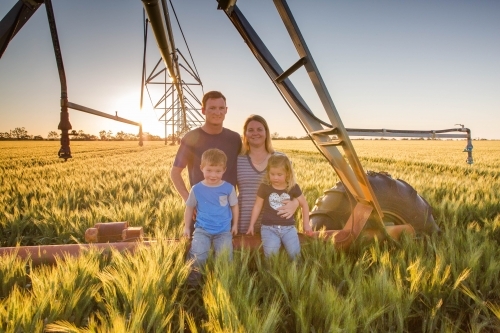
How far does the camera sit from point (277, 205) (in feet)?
8.22

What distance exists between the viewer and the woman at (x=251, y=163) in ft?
9.12

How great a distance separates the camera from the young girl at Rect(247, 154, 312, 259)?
230 centimetres

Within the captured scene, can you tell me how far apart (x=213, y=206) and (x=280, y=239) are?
23.3 inches

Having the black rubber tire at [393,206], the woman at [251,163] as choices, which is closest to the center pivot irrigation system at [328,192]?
the black rubber tire at [393,206]

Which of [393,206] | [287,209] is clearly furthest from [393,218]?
[287,209]

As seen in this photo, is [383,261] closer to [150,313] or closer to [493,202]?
[150,313]

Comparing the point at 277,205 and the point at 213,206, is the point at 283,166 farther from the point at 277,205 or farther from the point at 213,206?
the point at 213,206

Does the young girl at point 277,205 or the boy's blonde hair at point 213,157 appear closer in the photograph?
the young girl at point 277,205

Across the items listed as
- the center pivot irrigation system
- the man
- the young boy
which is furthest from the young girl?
the man

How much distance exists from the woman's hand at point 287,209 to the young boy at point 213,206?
40 centimetres

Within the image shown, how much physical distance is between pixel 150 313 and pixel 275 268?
0.70 meters

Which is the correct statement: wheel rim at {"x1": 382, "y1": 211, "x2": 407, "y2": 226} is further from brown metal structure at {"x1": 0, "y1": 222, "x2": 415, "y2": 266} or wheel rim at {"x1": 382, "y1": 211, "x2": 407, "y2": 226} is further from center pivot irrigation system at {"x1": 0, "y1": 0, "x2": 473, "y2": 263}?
brown metal structure at {"x1": 0, "y1": 222, "x2": 415, "y2": 266}

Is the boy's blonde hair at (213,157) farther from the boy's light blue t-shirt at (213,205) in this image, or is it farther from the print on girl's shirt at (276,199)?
the print on girl's shirt at (276,199)

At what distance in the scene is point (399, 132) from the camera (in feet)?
13.9
